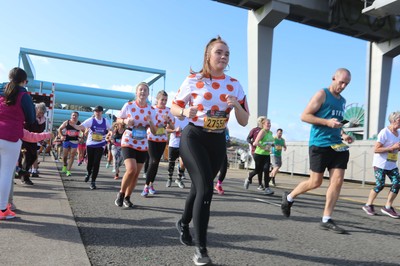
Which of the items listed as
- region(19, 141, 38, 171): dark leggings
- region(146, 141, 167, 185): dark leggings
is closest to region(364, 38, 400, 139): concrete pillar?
region(146, 141, 167, 185): dark leggings

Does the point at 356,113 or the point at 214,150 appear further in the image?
the point at 356,113

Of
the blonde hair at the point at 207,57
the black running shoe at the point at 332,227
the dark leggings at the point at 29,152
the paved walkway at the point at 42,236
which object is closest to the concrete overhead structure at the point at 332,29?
the dark leggings at the point at 29,152

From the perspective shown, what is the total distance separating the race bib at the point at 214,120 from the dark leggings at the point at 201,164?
60 mm

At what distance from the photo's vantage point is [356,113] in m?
33.3

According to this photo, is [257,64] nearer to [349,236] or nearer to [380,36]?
Result: [380,36]

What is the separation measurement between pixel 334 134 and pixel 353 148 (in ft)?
42.0

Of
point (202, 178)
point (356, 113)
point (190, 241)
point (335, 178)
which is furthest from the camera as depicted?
point (356, 113)

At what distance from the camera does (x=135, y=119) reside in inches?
221

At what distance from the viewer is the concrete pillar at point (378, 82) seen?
22250 millimetres

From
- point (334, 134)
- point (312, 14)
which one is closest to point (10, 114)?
point (334, 134)

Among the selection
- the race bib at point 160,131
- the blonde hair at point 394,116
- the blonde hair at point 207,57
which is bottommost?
the race bib at point 160,131

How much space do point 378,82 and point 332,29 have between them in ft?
15.9

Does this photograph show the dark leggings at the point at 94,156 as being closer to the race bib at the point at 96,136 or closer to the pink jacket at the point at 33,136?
the race bib at the point at 96,136

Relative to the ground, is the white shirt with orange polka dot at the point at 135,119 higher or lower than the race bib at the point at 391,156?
higher
